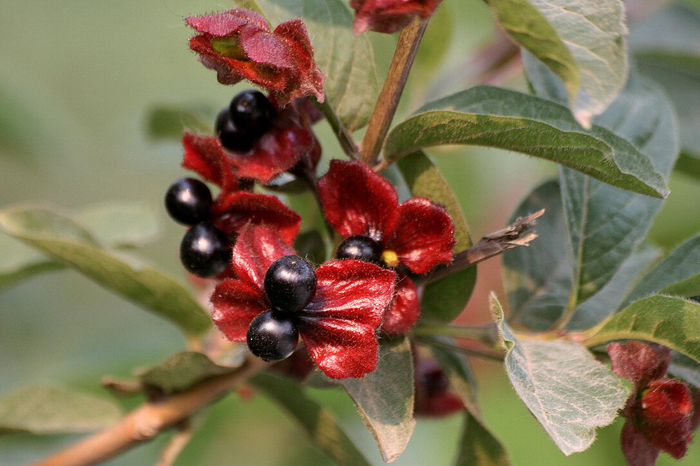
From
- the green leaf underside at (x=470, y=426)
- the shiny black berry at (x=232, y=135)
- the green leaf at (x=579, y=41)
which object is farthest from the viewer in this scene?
the green leaf underside at (x=470, y=426)

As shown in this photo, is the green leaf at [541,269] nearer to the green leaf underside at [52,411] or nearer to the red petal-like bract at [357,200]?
the red petal-like bract at [357,200]

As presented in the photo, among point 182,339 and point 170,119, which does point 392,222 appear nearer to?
point 170,119

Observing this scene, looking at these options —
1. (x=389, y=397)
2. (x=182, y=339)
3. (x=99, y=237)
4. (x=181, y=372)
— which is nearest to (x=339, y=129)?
(x=389, y=397)

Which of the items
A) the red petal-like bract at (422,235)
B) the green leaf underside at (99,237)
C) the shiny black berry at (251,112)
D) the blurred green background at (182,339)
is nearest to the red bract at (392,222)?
the red petal-like bract at (422,235)

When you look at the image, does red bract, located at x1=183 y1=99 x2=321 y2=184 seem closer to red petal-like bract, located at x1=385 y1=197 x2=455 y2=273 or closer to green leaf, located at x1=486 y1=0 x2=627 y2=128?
red petal-like bract, located at x1=385 y1=197 x2=455 y2=273

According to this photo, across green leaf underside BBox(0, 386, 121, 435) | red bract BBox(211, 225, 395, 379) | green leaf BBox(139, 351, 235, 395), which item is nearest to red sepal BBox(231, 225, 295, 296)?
red bract BBox(211, 225, 395, 379)

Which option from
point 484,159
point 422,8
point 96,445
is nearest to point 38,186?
point 484,159

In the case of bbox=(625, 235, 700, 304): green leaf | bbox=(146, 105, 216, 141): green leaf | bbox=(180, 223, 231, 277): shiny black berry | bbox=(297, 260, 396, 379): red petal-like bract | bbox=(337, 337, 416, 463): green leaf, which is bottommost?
bbox=(625, 235, 700, 304): green leaf
